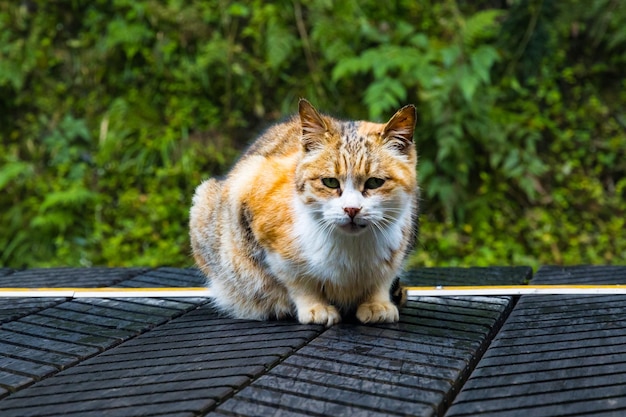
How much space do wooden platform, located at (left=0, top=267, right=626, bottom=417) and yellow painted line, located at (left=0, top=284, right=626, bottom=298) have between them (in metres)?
0.07

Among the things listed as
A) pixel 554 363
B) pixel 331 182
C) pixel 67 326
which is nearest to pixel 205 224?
pixel 67 326

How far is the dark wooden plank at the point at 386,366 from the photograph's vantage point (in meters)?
1.92

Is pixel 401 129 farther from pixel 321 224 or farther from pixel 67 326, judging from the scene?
pixel 67 326

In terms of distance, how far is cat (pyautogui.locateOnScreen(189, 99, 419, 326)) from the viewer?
2590mm

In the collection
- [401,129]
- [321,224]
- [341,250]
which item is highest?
[401,129]

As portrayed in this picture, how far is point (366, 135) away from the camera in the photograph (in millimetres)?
2699

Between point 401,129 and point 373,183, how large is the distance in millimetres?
237

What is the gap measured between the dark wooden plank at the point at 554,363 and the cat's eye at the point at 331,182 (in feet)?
2.52

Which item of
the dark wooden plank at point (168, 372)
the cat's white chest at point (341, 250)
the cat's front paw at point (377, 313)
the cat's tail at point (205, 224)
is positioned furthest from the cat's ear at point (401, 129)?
the cat's tail at point (205, 224)

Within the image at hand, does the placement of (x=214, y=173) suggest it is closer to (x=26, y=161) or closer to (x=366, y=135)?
(x=26, y=161)

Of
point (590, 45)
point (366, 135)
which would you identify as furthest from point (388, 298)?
point (590, 45)

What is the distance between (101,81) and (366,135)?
4994mm

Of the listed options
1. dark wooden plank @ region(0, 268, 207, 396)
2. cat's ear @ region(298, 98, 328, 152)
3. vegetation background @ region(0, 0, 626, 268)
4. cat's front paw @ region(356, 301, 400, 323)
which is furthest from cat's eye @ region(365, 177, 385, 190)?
vegetation background @ region(0, 0, 626, 268)

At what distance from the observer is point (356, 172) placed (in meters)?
2.57
